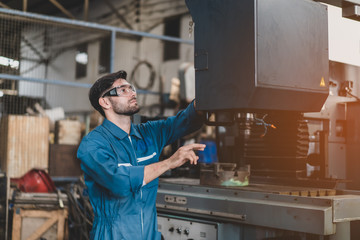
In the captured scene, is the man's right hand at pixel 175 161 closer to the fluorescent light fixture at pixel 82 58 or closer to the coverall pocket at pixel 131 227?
the coverall pocket at pixel 131 227

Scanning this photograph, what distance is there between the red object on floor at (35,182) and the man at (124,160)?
214 cm

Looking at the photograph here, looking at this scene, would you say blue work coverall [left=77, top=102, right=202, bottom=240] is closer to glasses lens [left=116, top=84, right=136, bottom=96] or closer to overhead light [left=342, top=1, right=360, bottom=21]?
glasses lens [left=116, top=84, right=136, bottom=96]

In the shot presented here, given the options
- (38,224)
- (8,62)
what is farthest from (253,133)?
(8,62)

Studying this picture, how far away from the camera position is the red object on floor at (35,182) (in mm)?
3928

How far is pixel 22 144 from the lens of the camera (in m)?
4.27

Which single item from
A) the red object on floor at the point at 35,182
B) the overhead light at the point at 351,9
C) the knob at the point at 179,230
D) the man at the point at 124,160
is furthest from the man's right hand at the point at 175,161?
the red object on floor at the point at 35,182

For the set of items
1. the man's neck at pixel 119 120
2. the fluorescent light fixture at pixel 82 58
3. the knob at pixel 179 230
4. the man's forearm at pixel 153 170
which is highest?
the fluorescent light fixture at pixel 82 58

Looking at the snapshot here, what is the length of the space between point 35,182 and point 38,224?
0.52 metres

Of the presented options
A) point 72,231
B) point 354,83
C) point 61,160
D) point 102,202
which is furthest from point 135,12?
point 102,202

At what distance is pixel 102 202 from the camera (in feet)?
6.23

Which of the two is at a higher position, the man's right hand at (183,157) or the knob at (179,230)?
the man's right hand at (183,157)

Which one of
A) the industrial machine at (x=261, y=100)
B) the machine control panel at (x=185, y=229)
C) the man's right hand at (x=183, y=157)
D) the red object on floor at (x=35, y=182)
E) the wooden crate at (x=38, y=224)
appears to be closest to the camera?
the industrial machine at (x=261, y=100)

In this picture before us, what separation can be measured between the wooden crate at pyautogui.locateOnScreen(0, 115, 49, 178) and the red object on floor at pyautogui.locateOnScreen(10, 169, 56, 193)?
9.1 inches

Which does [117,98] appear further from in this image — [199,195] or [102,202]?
[199,195]
